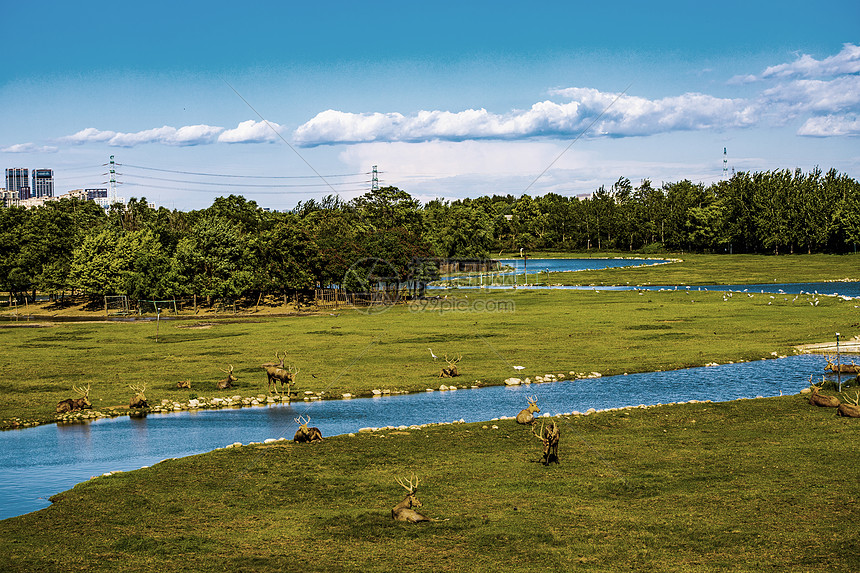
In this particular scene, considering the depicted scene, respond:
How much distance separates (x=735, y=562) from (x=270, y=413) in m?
28.3

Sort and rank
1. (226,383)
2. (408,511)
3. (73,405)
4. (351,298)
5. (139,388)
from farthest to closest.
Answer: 1. (351,298)
2. (226,383)
3. (139,388)
4. (73,405)
5. (408,511)

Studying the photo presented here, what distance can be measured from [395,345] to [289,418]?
85.9ft

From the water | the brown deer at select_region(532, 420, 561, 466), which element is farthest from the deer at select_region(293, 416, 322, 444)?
the brown deer at select_region(532, 420, 561, 466)

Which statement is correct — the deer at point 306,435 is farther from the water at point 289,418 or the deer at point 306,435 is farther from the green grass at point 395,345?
the green grass at point 395,345

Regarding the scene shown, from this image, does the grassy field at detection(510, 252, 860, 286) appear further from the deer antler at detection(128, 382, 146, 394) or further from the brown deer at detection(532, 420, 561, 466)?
the brown deer at detection(532, 420, 561, 466)

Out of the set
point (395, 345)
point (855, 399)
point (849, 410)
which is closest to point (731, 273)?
point (395, 345)

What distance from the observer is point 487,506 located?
26.4 meters

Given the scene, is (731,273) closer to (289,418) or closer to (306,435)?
(289,418)

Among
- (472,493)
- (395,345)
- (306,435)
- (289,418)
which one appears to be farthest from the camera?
(395,345)

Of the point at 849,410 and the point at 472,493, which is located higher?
the point at 849,410

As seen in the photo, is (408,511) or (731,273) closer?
(408,511)

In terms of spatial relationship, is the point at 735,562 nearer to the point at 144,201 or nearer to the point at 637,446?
the point at 637,446

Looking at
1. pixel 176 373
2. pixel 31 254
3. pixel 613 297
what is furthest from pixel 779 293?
pixel 31 254

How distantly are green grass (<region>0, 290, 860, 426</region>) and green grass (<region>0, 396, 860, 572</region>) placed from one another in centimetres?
1586
